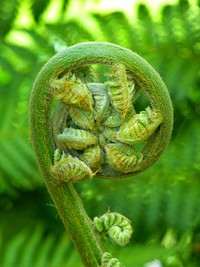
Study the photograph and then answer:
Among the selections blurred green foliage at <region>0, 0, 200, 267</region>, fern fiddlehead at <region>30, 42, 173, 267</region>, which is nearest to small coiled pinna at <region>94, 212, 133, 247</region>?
fern fiddlehead at <region>30, 42, 173, 267</region>

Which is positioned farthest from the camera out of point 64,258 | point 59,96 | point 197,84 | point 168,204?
point 197,84

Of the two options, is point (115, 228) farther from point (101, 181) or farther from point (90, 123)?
point (101, 181)

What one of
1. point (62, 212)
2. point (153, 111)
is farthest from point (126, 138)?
point (62, 212)

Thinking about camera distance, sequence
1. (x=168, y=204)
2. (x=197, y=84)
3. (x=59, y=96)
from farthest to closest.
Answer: (x=197, y=84) < (x=168, y=204) < (x=59, y=96)

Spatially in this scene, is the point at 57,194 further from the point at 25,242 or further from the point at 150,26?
the point at 150,26

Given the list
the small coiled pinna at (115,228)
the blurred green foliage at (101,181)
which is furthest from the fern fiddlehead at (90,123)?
the blurred green foliage at (101,181)

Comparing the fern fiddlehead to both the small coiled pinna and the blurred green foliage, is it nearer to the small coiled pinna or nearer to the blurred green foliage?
the small coiled pinna

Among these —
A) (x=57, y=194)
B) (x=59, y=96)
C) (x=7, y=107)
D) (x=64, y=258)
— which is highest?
(x=7, y=107)

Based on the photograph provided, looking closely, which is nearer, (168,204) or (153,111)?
(153,111)
